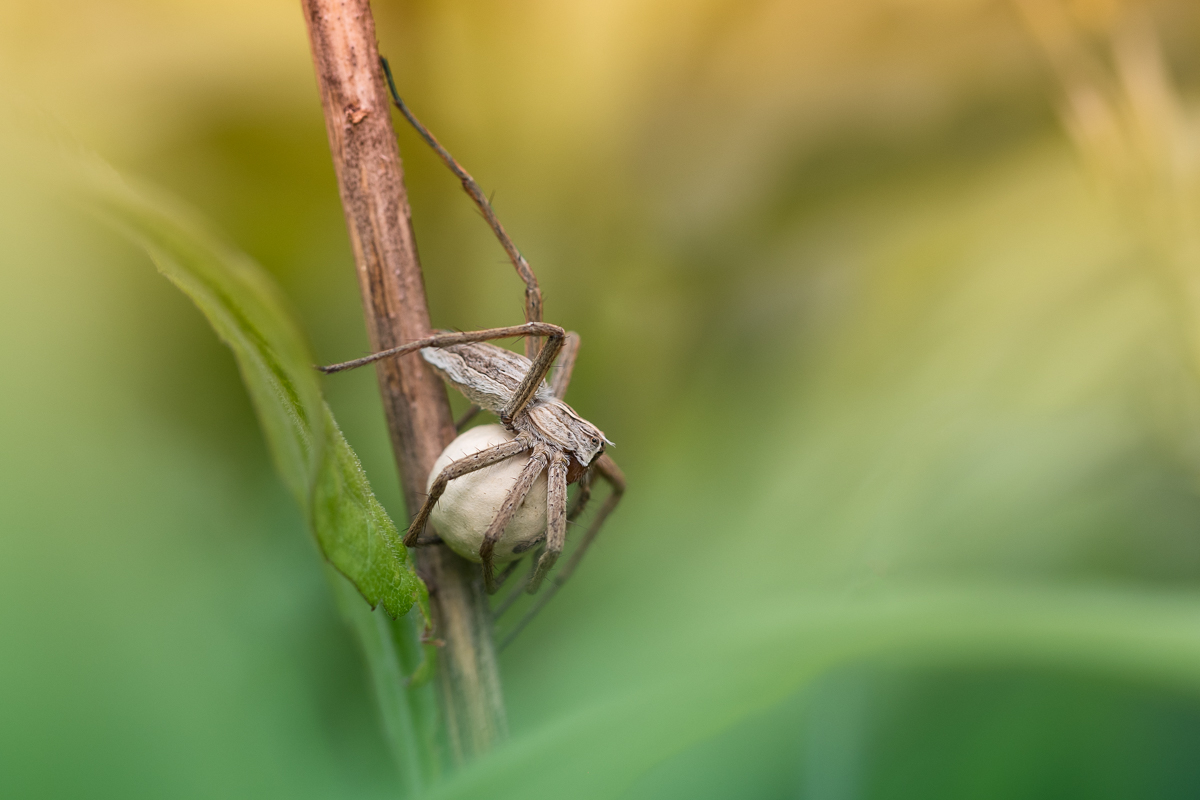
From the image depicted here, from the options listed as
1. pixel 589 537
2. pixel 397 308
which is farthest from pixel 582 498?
pixel 397 308

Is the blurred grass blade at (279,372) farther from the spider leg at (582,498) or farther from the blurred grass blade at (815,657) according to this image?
the spider leg at (582,498)

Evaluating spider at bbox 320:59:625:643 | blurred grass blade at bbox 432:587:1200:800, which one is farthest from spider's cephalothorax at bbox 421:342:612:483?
blurred grass blade at bbox 432:587:1200:800

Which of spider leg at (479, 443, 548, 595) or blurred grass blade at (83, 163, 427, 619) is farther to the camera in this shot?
spider leg at (479, 443, 548, 595)

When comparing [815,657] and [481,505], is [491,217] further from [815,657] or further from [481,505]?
[815,657]

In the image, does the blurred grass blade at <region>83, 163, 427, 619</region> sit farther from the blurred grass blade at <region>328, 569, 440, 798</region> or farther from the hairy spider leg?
the hairy spider leg

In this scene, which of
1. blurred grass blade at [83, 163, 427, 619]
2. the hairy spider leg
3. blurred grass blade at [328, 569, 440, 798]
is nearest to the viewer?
blurred grass blade at [83, 163, 427, 619]

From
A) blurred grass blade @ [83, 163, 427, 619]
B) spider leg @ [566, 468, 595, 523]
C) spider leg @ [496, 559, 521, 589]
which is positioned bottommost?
spider leg @ [496, 559, 521, 589]

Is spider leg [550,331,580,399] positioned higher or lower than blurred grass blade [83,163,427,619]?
Answer: lower
